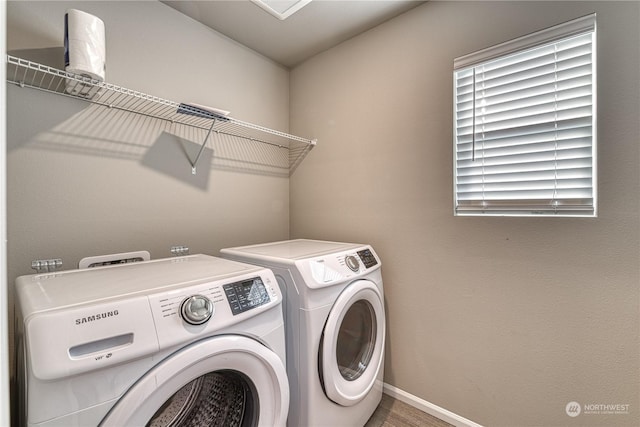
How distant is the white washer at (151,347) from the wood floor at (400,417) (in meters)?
0.85

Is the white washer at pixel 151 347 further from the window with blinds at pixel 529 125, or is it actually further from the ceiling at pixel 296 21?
the ceiling at pixel 296 21

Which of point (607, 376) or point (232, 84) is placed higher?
point (232, 84)

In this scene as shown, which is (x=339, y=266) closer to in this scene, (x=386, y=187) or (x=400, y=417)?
(x=386, y=187)

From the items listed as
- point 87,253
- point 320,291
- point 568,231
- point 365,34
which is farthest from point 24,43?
point 568,231

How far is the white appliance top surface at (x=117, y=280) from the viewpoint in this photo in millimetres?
759

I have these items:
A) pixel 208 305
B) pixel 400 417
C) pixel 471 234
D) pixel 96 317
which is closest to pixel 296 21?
pixel 471 234

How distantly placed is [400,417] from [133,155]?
2.01 meters

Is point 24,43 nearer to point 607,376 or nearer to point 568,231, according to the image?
point 568,231

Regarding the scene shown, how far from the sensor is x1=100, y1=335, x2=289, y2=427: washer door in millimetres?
719

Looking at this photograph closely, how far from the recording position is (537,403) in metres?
1.27

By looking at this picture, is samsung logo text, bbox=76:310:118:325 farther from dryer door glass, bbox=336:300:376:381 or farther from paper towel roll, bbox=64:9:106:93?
dryer door glass, bbox=336:300:376:381

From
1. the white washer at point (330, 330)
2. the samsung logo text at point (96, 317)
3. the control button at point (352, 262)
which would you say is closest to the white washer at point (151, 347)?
the samsung logo text at point (96, 317)

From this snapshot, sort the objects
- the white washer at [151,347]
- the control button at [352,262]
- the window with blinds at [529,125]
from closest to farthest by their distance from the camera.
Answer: the white washer at [151,347]
the window with blinds at [529,125]
the control button at [352,262]

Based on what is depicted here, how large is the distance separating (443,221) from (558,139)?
23.4 inches
